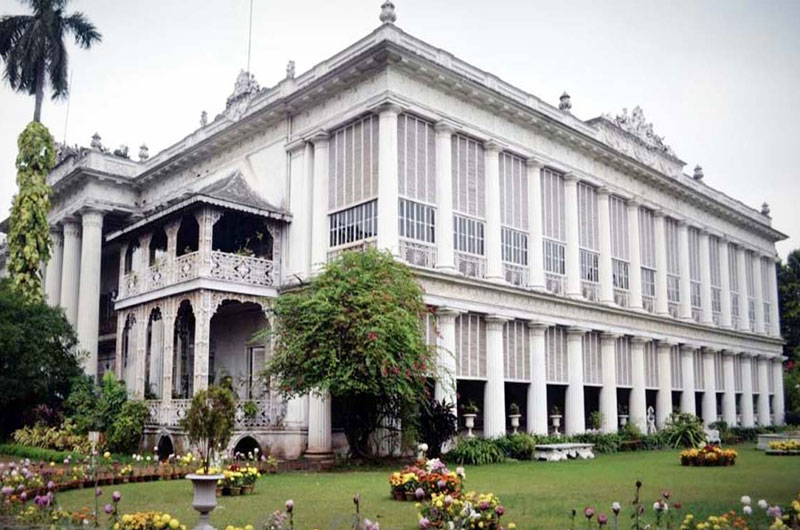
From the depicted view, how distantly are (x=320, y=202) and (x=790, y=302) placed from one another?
43.0 meters

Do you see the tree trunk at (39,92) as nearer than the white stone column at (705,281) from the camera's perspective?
→ Yes

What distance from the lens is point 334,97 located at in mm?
24891

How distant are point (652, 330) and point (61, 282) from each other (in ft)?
85.6

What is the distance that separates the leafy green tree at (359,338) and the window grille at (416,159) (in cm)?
339

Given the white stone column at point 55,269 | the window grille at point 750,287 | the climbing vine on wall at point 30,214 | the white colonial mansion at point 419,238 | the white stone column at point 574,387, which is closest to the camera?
the white colonial mansion at point 419,238

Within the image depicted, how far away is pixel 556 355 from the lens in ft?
94.5

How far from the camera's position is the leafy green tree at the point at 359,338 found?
19.5m

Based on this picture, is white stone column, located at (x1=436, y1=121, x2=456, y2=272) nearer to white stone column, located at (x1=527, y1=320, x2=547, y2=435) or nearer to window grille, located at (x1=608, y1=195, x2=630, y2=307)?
white stone column, located at (x1=527, y1=320, x2=547, y2=435)

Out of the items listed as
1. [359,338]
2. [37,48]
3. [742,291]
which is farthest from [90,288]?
[742,291]

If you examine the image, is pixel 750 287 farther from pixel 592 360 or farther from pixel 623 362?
pixel 592 360

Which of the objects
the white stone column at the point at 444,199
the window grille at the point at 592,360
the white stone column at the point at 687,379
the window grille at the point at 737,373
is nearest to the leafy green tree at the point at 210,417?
the white stone column at the point at 444,199

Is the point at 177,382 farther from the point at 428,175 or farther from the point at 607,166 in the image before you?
the point at 607,166

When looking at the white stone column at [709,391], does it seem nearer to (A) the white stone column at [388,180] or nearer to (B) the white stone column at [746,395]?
(B) the white stone column at [746,395]

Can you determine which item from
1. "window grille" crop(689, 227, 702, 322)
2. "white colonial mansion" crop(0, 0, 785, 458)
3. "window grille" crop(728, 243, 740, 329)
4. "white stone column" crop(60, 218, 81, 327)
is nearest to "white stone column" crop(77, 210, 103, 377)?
"white colonial mansion" crop(0, 0, 785, 458)
